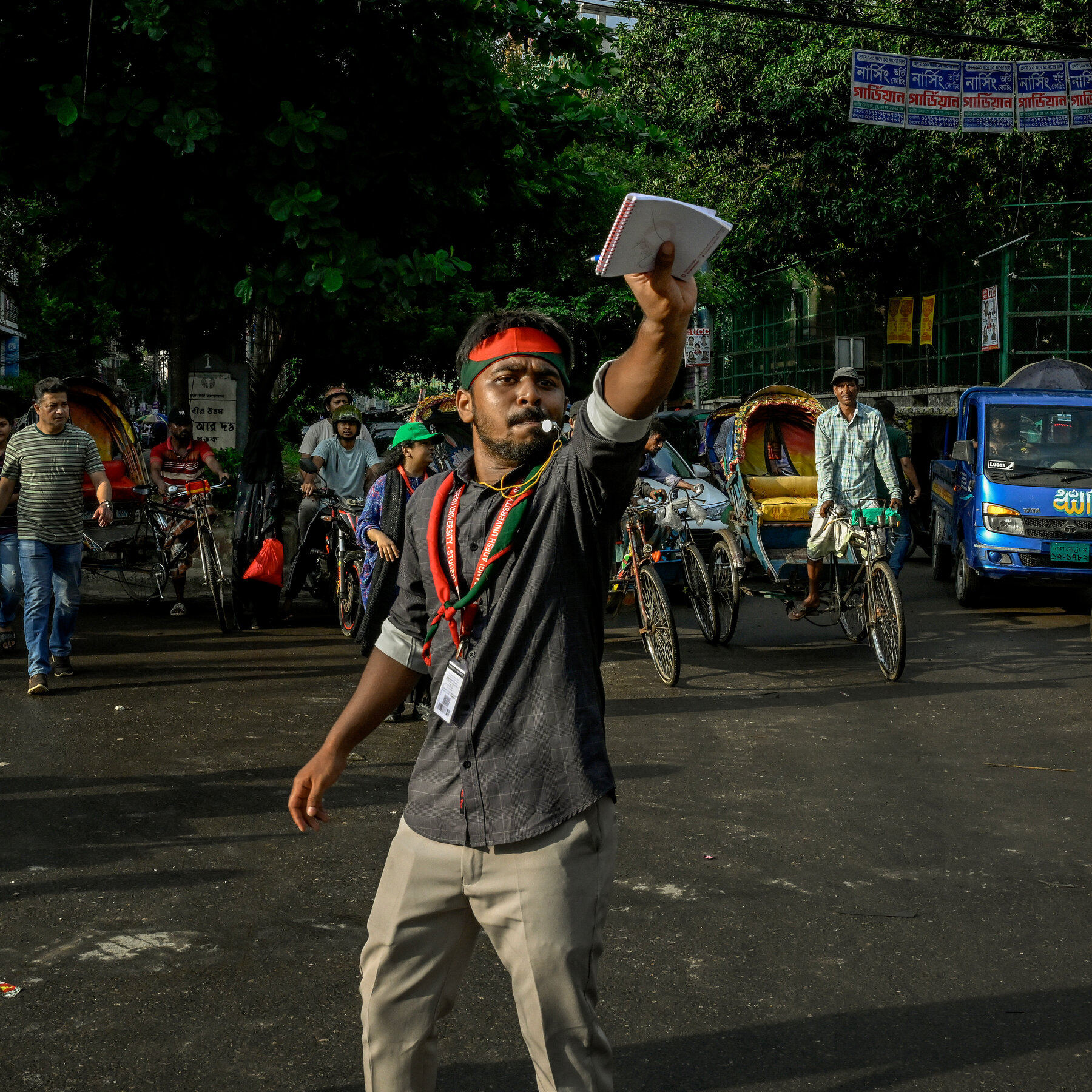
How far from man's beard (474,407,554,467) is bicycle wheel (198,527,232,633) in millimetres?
8771

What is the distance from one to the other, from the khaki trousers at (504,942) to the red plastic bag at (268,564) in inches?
326

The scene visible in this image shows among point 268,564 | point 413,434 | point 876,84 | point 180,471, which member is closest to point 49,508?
point 268,564

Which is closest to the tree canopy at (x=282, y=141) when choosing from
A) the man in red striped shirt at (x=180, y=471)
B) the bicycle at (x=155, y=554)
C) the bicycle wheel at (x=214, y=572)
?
the man in red striped shirt at (x=180, y=471)

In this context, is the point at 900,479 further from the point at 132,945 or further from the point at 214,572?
the point at 132,945

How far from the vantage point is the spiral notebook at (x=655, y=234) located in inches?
77.7

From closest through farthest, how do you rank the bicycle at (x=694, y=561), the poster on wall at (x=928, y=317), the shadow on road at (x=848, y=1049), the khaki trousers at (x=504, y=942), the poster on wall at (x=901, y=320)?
1. the khaki trousers at (x=504, y=942)
2. the shadow on road at (x=848, y=1049)
3. the bicycle at (x=694, y=561)
4. the poster on wall at (x=928, y=317)
5. the poster on wall at (x=901, y=320)

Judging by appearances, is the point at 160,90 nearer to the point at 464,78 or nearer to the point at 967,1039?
the point at 464,78

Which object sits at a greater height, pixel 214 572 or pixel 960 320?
pixel 960 320

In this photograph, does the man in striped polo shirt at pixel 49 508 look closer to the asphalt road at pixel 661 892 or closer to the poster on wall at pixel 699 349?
the asphalt road at pixel 661 892

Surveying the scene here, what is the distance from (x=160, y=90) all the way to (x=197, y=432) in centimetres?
421

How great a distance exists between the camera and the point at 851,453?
9.77m

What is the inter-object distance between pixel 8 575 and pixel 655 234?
A: 857 centimetres

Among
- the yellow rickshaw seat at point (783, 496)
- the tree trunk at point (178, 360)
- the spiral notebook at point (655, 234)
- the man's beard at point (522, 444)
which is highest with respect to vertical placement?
the tree trunk at point (178, 360)

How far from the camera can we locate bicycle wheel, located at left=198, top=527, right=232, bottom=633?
10992mm
